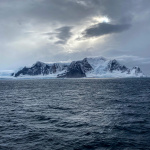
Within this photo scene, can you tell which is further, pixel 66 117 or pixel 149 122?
pixel 66 117

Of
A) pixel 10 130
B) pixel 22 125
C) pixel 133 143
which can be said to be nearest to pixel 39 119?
pixel 22 125

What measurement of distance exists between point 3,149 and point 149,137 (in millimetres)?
15122

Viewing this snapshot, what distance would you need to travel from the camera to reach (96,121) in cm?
2595

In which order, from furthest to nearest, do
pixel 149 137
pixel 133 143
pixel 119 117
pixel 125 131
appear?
pixel 119 117 → pixel 125 131 → pixel 149 137 → pixel 133 143

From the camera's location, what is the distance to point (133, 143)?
57.2 feet

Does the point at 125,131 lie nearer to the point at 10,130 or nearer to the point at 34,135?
the point at 34,135

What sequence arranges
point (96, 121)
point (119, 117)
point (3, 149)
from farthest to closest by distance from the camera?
point (119, 117), point (96, 121), point (3, 149)

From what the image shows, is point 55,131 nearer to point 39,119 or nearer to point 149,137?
point 39,119

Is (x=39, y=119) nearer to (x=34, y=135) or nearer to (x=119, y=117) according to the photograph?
(x=34, y=135)

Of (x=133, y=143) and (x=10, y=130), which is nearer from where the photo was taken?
(x=133, y=143)

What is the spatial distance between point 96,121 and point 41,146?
1122 centimetres

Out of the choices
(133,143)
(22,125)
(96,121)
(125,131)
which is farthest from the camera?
(96,121)

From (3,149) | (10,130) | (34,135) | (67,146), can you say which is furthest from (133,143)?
(10,130)

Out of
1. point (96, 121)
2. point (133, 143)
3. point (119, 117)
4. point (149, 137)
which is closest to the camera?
point (133, 143)
